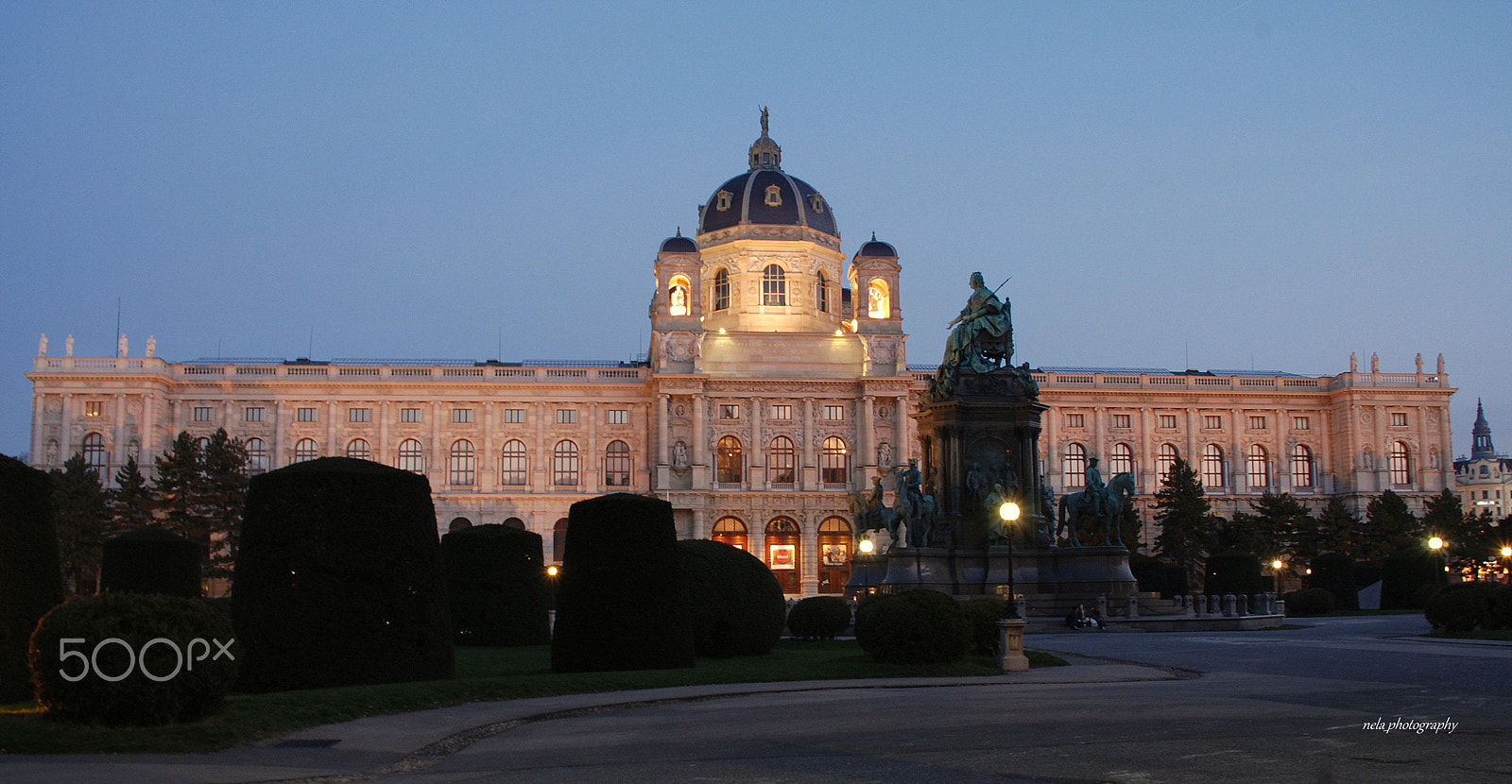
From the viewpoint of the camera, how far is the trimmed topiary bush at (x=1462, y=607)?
107ft

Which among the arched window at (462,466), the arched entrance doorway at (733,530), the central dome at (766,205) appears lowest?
the arched entrance doorway at (733,530)

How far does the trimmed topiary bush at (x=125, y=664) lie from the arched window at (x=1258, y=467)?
8990 cm

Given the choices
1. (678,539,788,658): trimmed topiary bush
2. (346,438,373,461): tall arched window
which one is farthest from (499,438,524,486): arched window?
(678,539,788,658): trimmed topiary bush

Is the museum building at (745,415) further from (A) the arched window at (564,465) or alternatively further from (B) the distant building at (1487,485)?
(B) the distant building at (1487,485)

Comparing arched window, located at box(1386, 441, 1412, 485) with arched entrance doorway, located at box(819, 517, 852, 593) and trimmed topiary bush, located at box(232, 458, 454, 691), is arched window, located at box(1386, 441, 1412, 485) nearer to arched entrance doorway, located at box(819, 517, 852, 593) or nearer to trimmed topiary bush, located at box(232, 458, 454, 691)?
arched entrance doorway, located at box(819, 517, 852, 593)

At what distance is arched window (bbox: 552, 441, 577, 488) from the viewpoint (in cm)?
8950

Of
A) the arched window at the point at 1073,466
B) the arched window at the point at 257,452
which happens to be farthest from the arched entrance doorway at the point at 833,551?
the arched window at the point at 257,452

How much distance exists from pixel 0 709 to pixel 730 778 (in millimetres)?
9107

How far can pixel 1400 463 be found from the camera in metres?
94.1

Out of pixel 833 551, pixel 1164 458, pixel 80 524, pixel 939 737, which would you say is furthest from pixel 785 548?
pixel 939 737

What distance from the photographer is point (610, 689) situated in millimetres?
20422

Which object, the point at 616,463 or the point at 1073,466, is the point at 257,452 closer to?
the point at 616,463

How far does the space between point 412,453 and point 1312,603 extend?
57053mm

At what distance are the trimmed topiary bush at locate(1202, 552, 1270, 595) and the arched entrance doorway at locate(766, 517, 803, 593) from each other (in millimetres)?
35003
